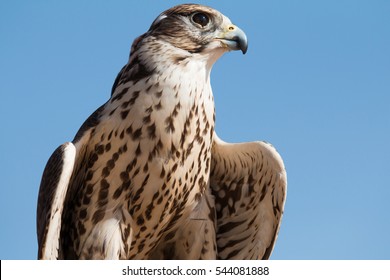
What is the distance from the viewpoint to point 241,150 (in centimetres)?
623

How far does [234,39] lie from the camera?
567 centimetres

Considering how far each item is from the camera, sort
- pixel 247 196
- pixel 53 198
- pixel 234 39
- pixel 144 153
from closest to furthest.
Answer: pixel 53 198
pixel 144 153
pixel 234 39
pixel 247 196

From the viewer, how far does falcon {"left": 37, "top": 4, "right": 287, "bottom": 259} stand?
5523mm

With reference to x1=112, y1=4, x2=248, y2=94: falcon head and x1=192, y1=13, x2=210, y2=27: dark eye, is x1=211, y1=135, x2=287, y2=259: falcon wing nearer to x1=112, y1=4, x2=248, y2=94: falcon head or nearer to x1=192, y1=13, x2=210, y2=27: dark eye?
x1=112, y1=4, x2=248, y2=94: falcon head

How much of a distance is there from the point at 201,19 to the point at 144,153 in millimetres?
934

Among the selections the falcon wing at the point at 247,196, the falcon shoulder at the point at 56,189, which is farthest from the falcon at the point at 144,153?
the falcon wing at the point at 247,196

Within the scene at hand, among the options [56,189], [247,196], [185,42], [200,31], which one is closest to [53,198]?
[56,189]

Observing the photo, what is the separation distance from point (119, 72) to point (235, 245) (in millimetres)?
1485

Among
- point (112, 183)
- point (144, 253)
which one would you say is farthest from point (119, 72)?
point (144, 253)

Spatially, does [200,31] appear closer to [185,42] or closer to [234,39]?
[185,42]

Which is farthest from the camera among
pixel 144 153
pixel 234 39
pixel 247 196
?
pixel 247 196

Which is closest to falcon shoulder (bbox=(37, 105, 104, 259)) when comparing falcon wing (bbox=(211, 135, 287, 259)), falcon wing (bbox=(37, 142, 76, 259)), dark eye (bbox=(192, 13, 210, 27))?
falcon wing (bbox=(37, 142, 76, 259))
